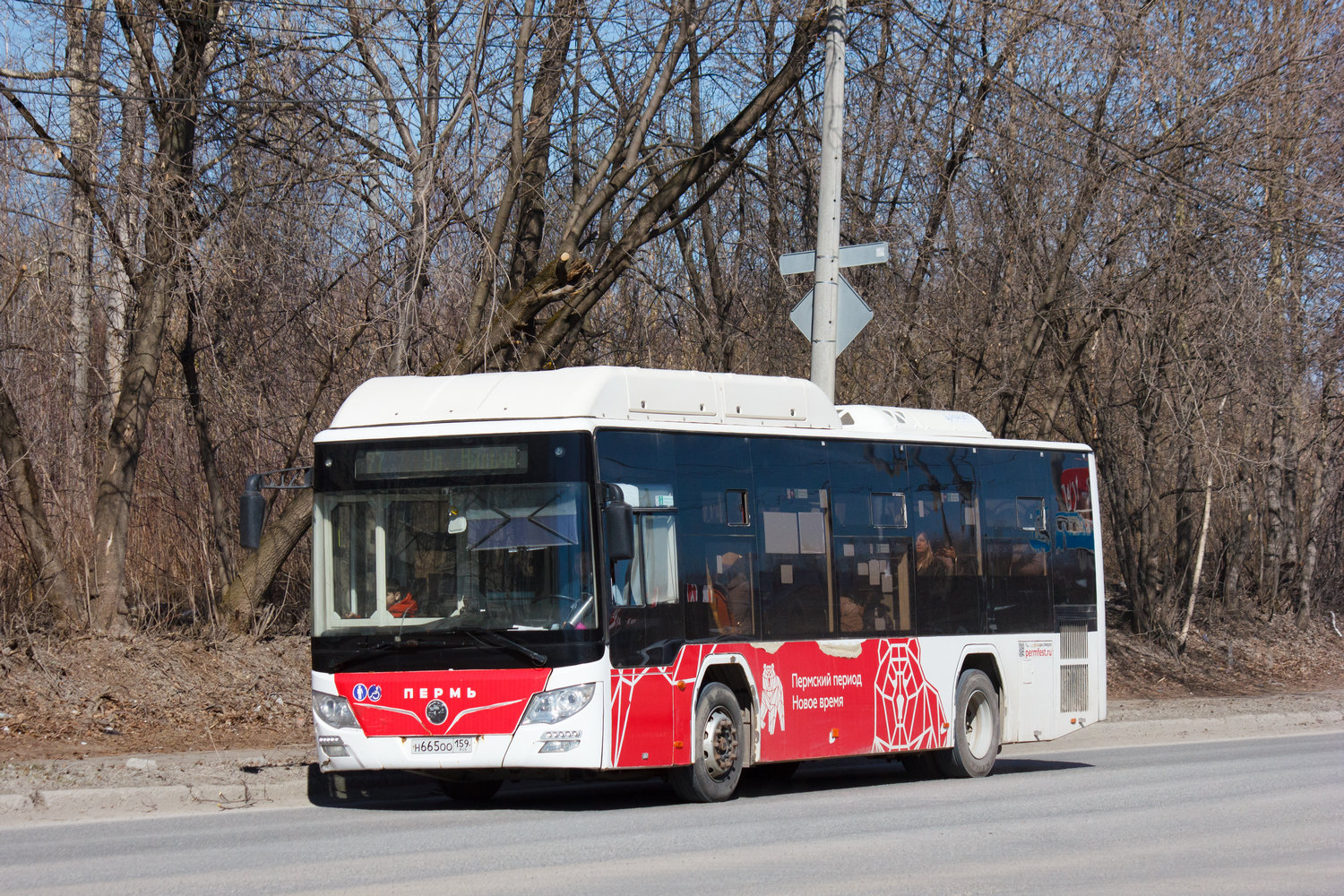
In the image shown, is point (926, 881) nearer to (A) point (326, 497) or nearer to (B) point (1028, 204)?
(A) point (326, 497)

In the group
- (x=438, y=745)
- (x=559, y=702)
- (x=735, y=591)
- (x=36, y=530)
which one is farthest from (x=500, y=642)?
(x=36, y=530)

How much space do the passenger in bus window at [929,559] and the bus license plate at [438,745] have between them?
522 cm

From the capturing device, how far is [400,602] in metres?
11.6

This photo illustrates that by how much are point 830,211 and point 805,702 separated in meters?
6.16

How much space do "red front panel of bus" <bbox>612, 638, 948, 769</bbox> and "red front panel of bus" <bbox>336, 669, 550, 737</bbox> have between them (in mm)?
729

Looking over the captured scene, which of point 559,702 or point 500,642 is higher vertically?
point 500,642

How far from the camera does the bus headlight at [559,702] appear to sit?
11.1 metres

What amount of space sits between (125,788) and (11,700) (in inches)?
165

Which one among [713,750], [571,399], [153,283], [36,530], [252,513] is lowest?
[713,750]

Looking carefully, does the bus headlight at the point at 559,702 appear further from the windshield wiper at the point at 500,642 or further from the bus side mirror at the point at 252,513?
the bus side mirror at the point at 252,513

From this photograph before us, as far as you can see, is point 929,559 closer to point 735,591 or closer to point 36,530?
point 735,591

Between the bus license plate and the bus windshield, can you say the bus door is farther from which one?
the bus license plate

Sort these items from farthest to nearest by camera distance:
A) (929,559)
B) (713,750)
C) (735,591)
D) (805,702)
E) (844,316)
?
(844,316) → (929,559) → (805,702) → (735,591) → (713,750)

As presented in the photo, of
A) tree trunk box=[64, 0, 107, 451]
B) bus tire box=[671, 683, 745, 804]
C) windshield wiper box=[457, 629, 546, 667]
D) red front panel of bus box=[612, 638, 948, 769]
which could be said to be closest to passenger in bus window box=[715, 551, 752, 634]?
red front panel of bus box=[612, 638, 948, 769]
